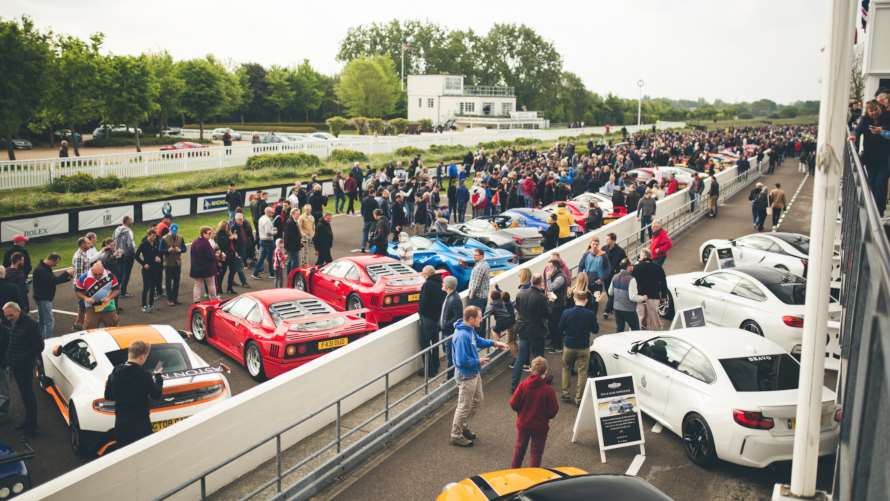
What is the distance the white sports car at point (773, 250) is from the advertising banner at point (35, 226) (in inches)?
794

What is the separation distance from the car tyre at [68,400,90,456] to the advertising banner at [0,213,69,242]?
1492 centimetres

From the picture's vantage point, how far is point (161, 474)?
750 centimetres

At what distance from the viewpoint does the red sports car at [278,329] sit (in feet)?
36.8

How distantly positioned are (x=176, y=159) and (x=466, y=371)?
3081 centimetres

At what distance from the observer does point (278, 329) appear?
11.3 m

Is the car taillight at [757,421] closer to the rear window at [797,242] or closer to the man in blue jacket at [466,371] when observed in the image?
the man in blue jacket at [466,371]

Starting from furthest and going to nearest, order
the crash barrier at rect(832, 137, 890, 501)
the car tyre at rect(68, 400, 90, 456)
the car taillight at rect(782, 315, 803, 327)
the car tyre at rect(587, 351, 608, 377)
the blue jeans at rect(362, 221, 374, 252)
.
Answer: the blue jeans at rect(362, 221, 374, 252), the car taillight at rect(782, 315, 803, 327), the car tyre at rect(587, 351, 608, 377), the car tyre at rect(68, 400, 90, 456), the crash barrier at rect(832, 137, 890, 501)

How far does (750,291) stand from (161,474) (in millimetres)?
10642

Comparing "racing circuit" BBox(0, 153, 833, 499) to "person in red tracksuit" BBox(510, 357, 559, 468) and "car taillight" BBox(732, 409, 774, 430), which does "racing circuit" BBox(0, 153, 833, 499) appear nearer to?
"car taillight" BBox(732, 409, 774, 430)

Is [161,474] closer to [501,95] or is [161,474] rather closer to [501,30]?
[501,95]

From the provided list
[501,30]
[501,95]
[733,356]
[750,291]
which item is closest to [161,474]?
[733,356]

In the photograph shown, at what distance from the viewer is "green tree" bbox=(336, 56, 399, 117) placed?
96.9 meters

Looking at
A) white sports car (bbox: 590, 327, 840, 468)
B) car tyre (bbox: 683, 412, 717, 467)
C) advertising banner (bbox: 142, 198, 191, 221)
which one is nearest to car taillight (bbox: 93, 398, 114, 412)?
white sports car (bbox: 590, 327, 840, 468)

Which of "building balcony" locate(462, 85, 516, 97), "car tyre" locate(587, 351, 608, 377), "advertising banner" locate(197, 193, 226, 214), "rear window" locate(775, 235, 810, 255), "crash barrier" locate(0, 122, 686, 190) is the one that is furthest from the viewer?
"building balcony" locate(462, 85, 516, 97)
